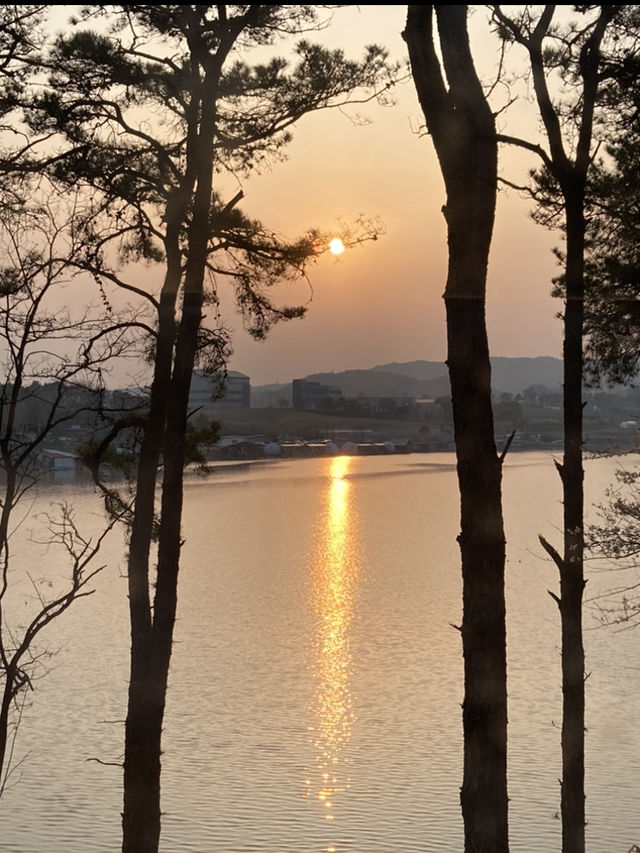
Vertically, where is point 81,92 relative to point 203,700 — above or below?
above

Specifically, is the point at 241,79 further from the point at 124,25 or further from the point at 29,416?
the point at 29,416

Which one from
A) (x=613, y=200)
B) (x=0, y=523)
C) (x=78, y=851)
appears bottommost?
(x=78, y=851)

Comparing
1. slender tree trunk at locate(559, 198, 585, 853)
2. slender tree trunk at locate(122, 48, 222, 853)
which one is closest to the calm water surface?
slender tree trunk at locate(122, 48, 222, 853)

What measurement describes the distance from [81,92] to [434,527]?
6052 cm

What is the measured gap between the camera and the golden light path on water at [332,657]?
24.2 metres

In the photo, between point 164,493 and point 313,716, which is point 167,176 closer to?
point 164,493

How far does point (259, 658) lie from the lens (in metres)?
35.0

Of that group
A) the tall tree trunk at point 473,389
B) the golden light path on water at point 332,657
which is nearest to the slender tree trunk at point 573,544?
the tall tree trunk at point 473,389

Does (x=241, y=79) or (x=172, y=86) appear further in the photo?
(x=241, y=79)

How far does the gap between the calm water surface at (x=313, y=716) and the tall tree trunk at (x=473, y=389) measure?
334 inches

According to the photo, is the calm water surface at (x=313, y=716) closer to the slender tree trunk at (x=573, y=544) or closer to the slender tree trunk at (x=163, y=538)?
the slender tree trunk at (x=163, y=538)

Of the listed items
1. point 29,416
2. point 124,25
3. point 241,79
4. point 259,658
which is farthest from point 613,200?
point 29,416

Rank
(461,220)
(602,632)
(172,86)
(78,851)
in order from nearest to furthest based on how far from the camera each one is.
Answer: (461,220)
(172,86)
(78,851)
(602,632)

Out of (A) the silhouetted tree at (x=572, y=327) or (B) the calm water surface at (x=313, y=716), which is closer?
(A) the silhouetted tree at (x=572, y=327)
